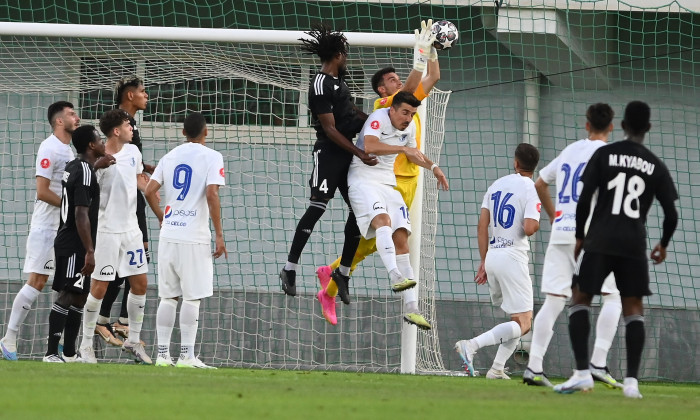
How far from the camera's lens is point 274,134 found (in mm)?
14055

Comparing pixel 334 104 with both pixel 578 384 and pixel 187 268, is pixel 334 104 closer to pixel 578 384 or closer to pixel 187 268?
pixel 187 268

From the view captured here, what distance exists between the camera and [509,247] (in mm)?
10602

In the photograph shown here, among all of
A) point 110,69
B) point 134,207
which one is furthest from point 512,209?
point 110,69

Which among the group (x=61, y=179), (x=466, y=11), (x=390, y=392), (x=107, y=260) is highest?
(x=466, y=11)

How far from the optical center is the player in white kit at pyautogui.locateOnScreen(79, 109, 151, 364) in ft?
35.0

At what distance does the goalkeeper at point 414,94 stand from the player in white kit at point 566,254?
56.5 inches

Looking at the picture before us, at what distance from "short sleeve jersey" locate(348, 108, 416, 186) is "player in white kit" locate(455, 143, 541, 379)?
0.92 metres

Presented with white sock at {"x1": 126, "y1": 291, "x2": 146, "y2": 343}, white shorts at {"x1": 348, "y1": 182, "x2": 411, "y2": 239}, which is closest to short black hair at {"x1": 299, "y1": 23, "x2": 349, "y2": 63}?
white shorts at {"x1": 348, "y1": 182, "x2": 411, "y2": 239}

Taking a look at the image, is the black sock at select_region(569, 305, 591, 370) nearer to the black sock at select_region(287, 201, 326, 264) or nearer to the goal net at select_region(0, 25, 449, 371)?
the black sock at select_region(287, 201, 326, 264)

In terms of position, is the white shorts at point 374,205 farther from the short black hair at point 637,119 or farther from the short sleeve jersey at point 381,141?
the short black hair at point 637,119

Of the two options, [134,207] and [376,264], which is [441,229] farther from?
[134,207]

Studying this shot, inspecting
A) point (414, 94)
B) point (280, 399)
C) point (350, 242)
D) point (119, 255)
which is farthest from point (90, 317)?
point (280, 399)

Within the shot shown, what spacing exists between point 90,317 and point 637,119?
18.7ft

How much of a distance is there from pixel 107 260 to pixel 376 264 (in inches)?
177
